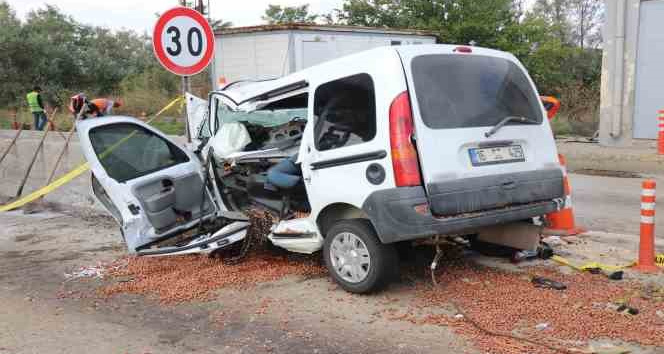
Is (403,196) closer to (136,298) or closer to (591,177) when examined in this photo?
(136,298)

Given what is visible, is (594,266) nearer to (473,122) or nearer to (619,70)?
(473,122)

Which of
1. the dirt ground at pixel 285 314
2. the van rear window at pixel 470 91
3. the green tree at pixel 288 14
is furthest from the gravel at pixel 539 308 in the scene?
the green tree at pixel 288 14

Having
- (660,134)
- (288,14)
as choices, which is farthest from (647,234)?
(288,14)

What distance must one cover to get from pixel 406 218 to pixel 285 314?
3.84 feet

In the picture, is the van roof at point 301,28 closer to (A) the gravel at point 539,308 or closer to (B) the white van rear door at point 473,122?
(B) the white van rear door at point 473,122

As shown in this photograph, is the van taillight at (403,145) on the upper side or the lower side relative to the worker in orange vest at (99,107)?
lower

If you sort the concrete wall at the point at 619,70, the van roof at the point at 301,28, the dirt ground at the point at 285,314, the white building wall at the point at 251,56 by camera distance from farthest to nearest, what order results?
the white building wall at the point at 251,56 < the van roof at the point at 301,28 < the concrete wall at the point at 619,70 < the dirt ground at the point at 285,314

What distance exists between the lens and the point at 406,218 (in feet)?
14.2

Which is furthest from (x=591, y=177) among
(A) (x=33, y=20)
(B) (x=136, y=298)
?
(A) (x=33, y=20)

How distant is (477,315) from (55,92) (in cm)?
3418

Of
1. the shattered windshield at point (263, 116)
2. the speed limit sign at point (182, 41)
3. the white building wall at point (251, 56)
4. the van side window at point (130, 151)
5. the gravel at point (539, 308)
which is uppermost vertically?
the white building wall at point (251, 56)

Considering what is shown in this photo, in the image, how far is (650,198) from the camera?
5262 mm

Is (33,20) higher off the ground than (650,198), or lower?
higher

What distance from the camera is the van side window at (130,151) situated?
6.11m
